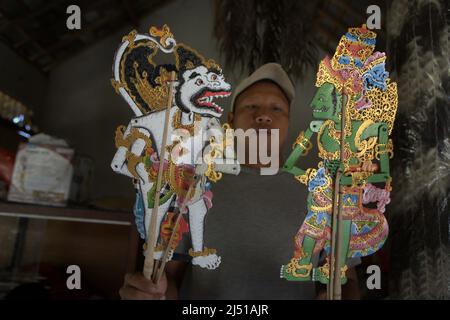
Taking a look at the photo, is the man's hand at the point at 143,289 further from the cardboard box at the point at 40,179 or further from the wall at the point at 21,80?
the wall at the point at 21,80

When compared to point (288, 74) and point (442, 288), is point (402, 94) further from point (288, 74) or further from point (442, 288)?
point (442, 288)

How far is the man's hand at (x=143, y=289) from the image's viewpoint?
30.4 inches

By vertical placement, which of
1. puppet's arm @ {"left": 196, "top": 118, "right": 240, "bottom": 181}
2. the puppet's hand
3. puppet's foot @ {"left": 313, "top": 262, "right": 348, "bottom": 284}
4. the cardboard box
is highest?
puppet's arm @ {"left": 196, "top": 118, "right": 240, "bottom": 181}

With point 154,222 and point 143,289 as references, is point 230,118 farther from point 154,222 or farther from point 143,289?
point 143,289

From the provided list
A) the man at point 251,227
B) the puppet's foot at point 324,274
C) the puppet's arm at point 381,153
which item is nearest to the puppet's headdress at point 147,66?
the man at point 251,227

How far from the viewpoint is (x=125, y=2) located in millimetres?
863

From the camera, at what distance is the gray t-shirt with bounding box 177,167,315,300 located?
797mm

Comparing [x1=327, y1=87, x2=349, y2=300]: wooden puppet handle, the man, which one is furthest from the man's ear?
[x1=327, y1=87, x2=349, y2=300]: wooden puppet handle

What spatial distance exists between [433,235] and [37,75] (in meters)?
0.82

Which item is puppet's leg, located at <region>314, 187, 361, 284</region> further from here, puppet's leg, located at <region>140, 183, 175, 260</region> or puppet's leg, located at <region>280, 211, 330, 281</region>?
puppet's leg, located at <region>140, 183, 175, 260</region>

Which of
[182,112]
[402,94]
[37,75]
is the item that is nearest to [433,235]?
[402,94]

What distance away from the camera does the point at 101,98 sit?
831mm

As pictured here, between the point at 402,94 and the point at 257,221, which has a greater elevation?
the point at 402,94
